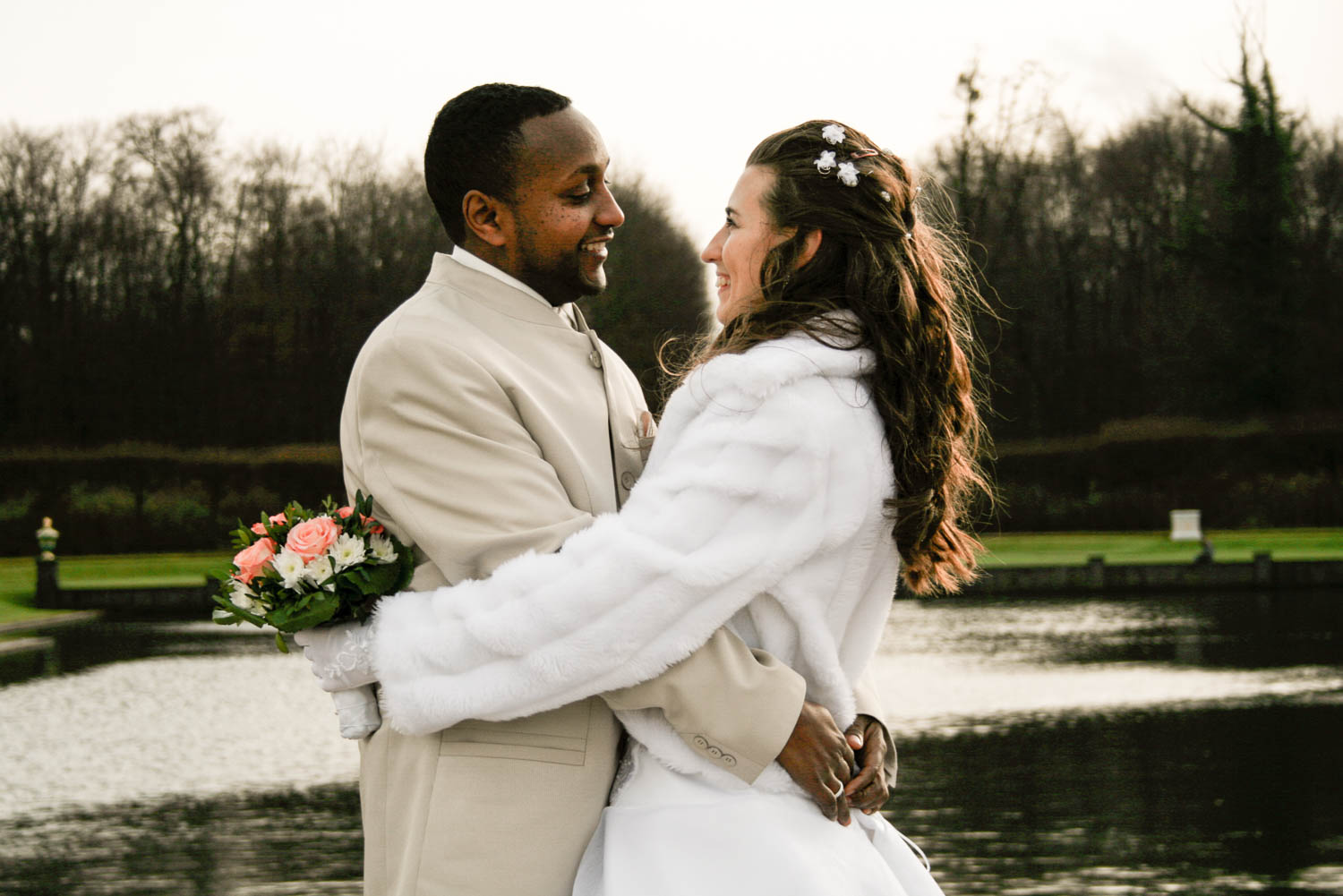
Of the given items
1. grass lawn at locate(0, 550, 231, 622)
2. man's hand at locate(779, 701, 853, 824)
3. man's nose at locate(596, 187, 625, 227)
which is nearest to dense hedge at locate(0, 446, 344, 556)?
grass lawn at locate(0, 550, 231, 622)

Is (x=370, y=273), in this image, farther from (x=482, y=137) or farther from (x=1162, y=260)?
(x=482, y=137)

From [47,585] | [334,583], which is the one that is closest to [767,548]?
[334,583]

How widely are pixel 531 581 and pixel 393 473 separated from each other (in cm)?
33

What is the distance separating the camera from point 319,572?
220 centimetres

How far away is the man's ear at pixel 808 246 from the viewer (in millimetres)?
2350

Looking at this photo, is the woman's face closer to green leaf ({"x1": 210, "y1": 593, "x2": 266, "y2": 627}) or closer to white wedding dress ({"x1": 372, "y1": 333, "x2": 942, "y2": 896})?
white wedding dress ({"x1": 372, "y1": 333, "x2": 942, "y2": 896})

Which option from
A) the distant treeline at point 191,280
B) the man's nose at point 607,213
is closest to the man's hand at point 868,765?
the man's nose at point 607,213

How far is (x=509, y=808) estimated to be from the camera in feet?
7.15

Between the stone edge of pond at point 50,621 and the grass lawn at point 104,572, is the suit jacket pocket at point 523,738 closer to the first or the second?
the stone edge of pond at point 50,621

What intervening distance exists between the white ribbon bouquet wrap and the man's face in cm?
53

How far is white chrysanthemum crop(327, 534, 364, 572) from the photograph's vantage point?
219cm

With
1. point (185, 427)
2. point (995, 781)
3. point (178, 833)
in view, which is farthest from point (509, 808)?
point (185, 427)

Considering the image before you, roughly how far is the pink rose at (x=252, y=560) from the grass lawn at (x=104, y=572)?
2053 centimetres

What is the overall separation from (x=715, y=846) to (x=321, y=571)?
73 cm
